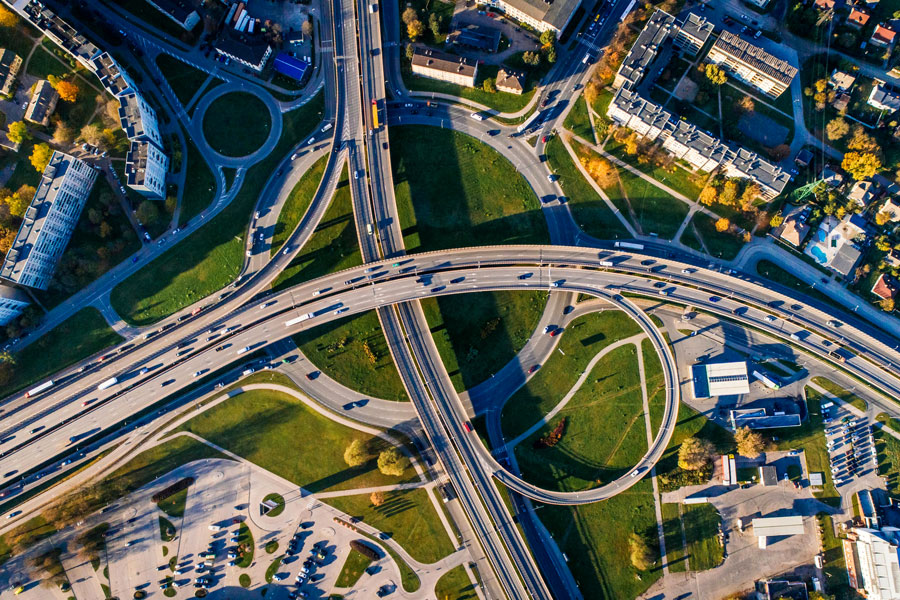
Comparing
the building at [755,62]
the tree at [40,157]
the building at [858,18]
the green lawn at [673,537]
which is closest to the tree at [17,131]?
the tree at [40,157]

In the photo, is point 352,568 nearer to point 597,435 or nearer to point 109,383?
point 597,435

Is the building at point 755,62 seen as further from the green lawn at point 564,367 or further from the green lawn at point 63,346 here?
the green lawn at point 63,346

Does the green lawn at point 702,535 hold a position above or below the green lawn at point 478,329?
below

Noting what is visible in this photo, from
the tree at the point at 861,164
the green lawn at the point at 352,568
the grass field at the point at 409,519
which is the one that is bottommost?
the green lawn at the point at 352,568

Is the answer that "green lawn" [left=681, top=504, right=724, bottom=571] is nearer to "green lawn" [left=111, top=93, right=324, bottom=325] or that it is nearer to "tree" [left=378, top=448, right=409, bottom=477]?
"tree" [left=378, top=448, right=409, bottom=477]

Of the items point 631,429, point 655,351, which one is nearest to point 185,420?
point 631,429

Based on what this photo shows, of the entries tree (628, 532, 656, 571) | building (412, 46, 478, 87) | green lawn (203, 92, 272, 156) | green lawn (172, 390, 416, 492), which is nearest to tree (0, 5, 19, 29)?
green lawn (203, 92, 272, 156)

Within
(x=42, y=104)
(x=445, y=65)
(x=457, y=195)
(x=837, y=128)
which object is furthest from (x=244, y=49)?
(x=837, y=128)
